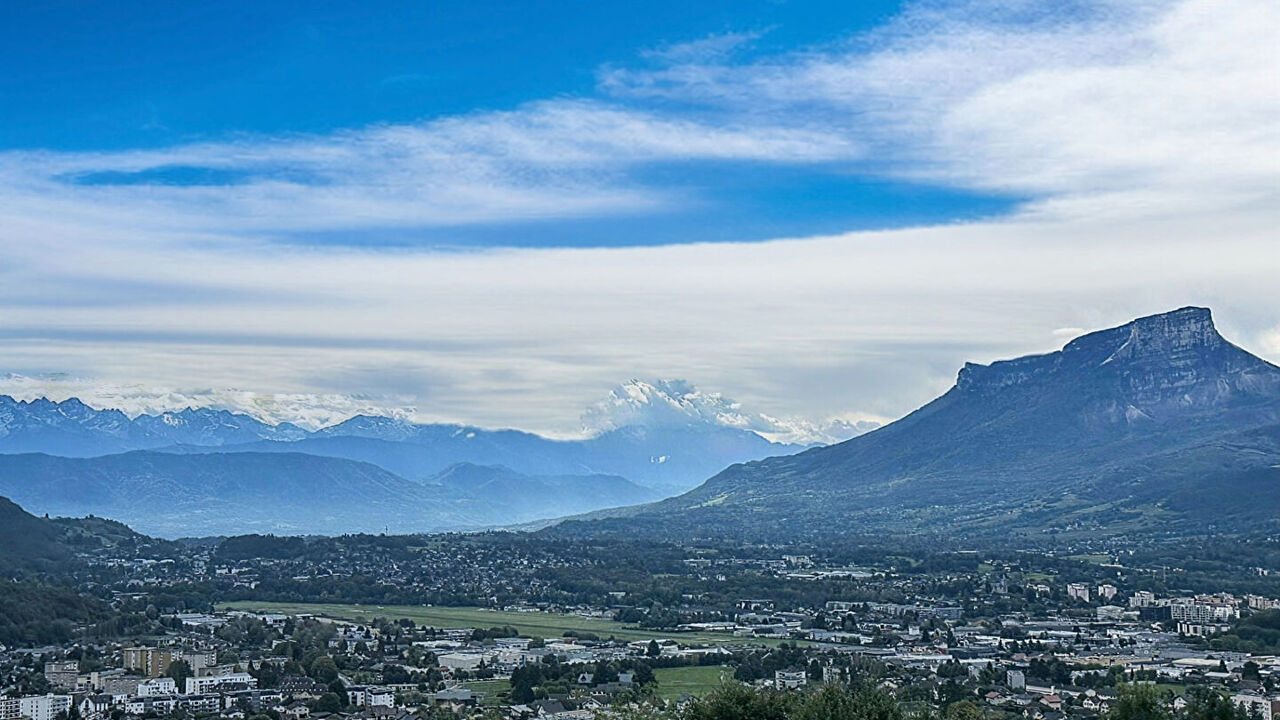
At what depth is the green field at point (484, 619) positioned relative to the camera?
9569 cm

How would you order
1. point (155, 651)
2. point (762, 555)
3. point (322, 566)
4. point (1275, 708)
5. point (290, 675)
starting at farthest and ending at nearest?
point (762, 555) → point (322, 566) → point (155, 651) → point (290, 675) → point (1275, 708)

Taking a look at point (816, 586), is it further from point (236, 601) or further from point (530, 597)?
point (236, 601)

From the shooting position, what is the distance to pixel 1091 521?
183m

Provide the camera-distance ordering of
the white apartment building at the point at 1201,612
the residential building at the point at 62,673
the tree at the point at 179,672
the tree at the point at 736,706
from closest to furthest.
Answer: the tree at the point at 736,706
the tree at the point at 179,672
the residential building at the point at 62,673
the white apartment building at the point at 1201,612

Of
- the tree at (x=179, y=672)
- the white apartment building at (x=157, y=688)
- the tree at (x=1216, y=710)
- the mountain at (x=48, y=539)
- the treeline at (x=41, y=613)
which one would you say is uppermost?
the mountain at (x=48, y=539)

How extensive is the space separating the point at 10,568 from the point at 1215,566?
3894 inches

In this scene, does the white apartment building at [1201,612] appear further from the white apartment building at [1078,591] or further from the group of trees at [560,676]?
the group of trees at [560,676]

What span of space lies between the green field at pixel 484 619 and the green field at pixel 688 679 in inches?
513

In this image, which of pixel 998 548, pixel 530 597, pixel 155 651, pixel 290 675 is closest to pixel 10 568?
pixel 530 597

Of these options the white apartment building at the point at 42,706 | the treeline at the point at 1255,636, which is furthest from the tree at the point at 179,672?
the treeline at the point at 1255,636

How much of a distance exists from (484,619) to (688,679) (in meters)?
36.6

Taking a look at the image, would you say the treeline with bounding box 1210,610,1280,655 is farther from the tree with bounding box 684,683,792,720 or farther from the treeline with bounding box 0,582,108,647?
the treeline with bounding box 0,582,108,647

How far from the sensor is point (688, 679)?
7281 centimetres

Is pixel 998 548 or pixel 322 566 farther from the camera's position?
pixel 998 548
